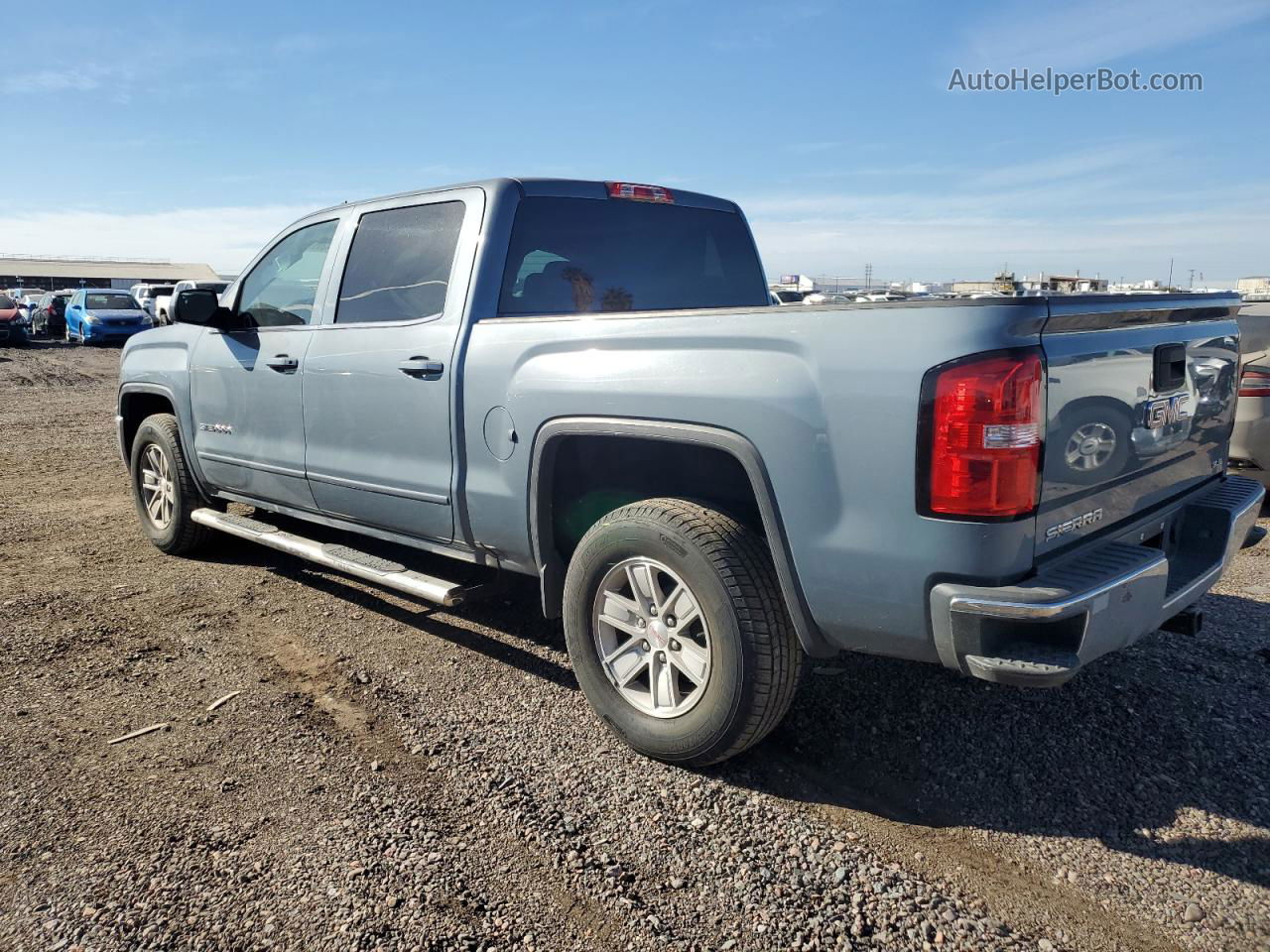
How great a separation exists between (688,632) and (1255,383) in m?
5.27

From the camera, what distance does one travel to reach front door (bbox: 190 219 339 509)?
15.5 ft

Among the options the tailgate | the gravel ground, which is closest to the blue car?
the gravel ground

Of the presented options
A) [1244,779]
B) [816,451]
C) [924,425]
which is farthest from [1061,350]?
[1244,779]

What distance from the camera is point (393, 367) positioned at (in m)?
4.06

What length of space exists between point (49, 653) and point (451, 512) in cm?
205

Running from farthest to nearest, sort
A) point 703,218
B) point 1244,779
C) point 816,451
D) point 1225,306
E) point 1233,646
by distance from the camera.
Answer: point 703,218 → point 1233,646 → point 1225,306 → point 1244,779 → point 816,451

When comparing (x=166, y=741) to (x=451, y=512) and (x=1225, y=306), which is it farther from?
(x=1225, y=306)

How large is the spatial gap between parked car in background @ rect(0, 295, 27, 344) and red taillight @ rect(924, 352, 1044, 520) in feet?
101

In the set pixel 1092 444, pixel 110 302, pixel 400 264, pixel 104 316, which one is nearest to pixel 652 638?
pixel 1092 444

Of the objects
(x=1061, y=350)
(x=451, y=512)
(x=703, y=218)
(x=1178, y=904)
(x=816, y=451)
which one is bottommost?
(x=1178, y=904)

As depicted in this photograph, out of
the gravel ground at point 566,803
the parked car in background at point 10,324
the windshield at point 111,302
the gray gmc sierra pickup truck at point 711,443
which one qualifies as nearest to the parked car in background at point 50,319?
the parked car in background at point 10,324

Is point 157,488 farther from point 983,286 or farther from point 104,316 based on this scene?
point 104,316

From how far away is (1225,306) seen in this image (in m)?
3.45

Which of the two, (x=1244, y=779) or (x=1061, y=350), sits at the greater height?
(x=1061, y=350)
